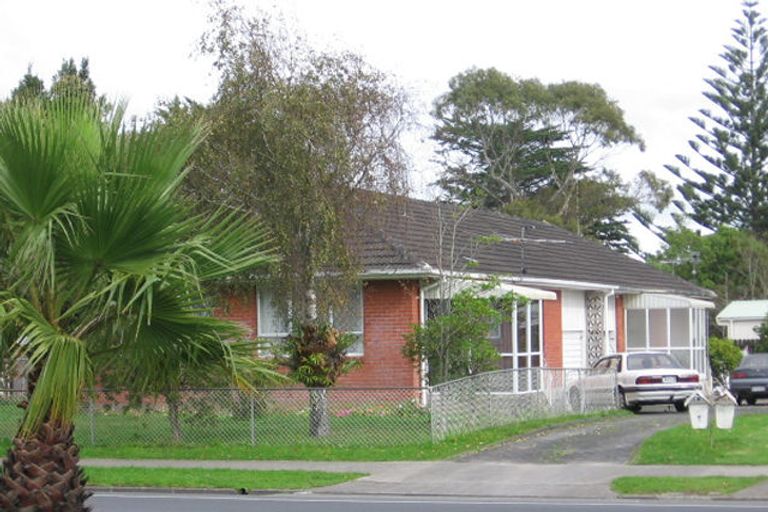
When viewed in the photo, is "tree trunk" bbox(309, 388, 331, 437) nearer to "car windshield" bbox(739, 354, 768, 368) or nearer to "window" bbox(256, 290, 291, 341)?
"window" bbox(256, 290, 291, 341)

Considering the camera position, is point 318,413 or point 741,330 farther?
point 741,330

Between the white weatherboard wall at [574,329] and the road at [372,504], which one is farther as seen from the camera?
the white weatherboard wall at [574,329]

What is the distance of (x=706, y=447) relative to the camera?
1889 centimetres

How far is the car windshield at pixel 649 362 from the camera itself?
1116 inches

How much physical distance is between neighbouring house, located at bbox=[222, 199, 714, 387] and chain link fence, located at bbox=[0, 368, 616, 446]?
109 inches

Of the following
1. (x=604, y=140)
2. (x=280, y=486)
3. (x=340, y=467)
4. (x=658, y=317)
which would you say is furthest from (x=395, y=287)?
(x=604, y=140)

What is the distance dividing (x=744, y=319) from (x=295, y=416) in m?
36.7

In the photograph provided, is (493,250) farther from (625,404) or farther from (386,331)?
(386,331)

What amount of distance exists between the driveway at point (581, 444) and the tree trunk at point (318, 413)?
2.58 m

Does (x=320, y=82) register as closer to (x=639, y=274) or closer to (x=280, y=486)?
(x=280, y=486)

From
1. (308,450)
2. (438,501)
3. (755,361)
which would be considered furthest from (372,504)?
(755,361)

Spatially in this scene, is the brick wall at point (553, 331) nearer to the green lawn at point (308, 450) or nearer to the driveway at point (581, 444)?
the driveway at point (581, 444)

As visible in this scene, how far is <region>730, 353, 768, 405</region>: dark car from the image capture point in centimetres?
3369

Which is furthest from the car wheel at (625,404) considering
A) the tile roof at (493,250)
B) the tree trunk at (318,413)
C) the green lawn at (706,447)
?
the tree trunk at (318,413)
